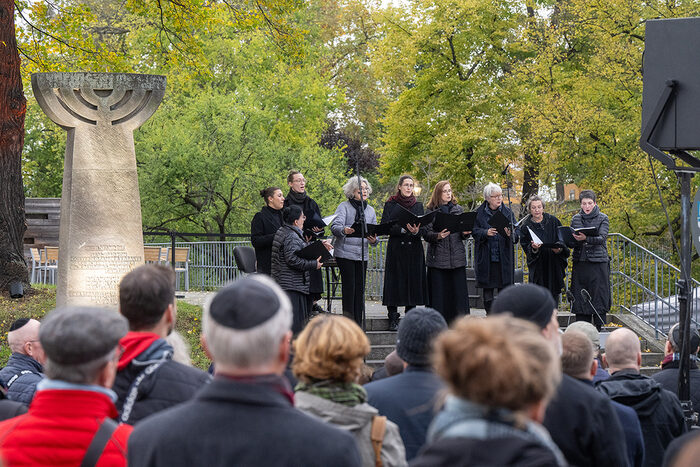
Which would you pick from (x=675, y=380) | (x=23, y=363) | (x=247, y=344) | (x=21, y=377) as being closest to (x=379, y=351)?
(x=675, y=380)

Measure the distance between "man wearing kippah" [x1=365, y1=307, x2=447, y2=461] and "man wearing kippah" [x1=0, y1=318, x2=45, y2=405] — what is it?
92.6 inches

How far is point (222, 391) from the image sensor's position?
2338 millimetres

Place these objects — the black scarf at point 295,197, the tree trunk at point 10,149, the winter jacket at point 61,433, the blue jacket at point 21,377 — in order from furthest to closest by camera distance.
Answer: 1. the tree trunk at point 10,149
2. the black scarf at point 295,197
3. the blue jacket at point 21,377
4. the winter jacket at point 61,433

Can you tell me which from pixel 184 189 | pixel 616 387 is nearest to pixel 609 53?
pixel 184 189

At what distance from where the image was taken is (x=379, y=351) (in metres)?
10.7

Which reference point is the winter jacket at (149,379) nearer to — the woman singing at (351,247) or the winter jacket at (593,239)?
the woman singing at (351,247)

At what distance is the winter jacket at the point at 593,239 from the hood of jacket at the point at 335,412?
8.64m

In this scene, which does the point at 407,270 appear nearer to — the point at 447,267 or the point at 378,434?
the point at 447,267

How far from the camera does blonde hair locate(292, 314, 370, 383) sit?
3109 mm

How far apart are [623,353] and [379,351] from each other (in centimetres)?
615

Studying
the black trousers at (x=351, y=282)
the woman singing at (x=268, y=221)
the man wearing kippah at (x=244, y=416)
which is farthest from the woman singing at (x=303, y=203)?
the man wearing kippah at (x=244, y=416)

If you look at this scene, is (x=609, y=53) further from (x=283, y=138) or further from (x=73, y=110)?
(x=73, y=110)

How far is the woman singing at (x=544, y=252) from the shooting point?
11.4 m

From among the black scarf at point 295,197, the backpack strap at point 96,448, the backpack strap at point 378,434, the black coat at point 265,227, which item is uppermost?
the black scarf at point 295,197
